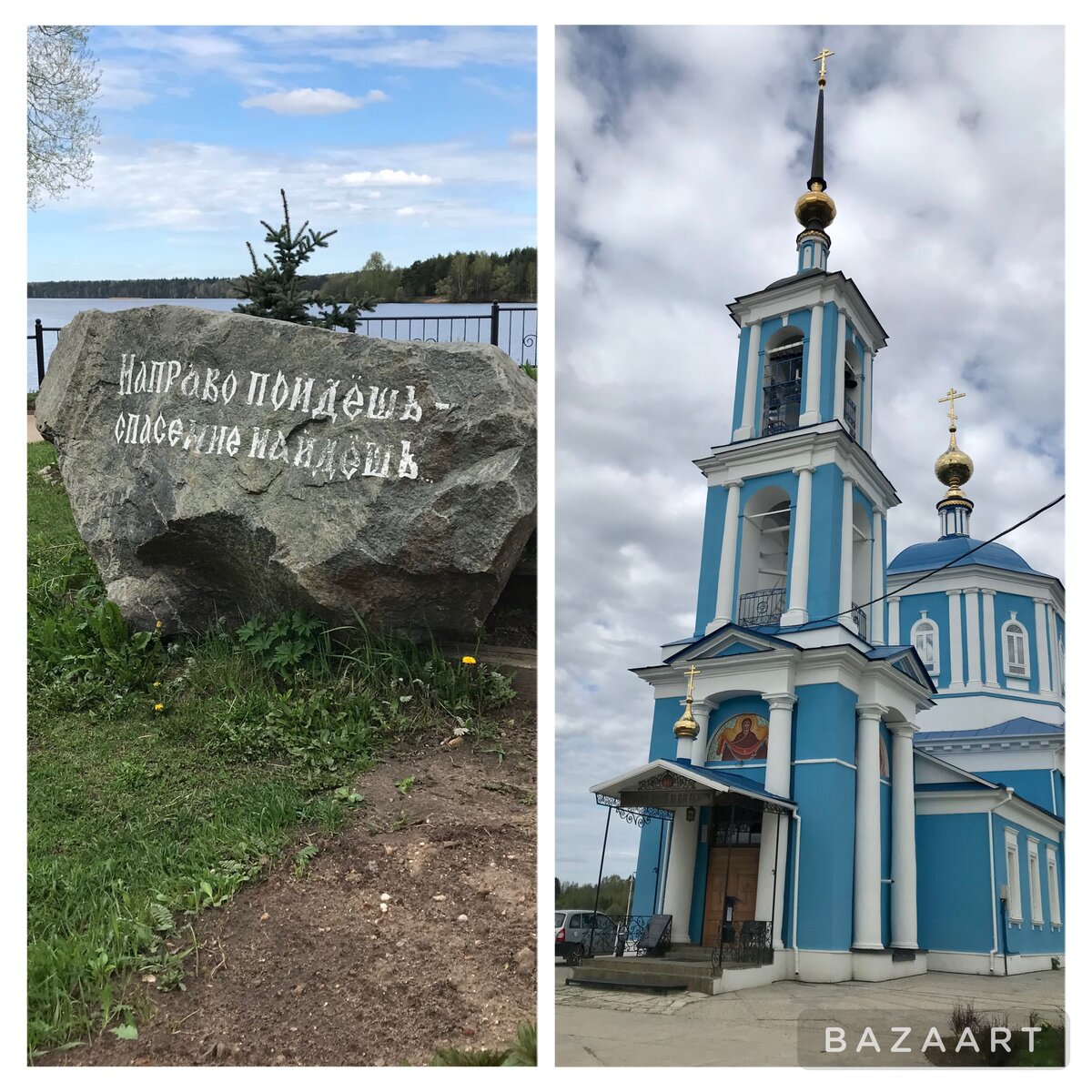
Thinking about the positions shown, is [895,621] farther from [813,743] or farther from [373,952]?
[373,952]

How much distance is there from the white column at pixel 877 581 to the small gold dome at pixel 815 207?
3.67 metres

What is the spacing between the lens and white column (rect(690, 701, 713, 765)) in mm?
10328

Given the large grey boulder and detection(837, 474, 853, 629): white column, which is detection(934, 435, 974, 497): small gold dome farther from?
the large grey boulder

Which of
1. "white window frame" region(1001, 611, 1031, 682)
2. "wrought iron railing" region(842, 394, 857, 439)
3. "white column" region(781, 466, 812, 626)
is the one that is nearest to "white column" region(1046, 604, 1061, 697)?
"white window frame" region(1001, 611, 1031, 682)

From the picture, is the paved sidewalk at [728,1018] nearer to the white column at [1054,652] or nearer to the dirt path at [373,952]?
the dirt path at [373,952]

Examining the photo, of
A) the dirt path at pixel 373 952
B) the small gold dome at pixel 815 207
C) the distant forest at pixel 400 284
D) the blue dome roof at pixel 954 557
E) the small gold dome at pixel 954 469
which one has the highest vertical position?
the small gold dome at pixel 815 207

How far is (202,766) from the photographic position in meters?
4.87

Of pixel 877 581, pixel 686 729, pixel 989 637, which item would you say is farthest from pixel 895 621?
pixel 686 729

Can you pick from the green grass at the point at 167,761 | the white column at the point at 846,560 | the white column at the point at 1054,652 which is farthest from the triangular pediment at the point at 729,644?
the white column at the point at 1054,652

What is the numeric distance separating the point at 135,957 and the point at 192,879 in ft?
1.37

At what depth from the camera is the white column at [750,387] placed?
11.8m

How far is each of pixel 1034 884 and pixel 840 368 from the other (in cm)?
640

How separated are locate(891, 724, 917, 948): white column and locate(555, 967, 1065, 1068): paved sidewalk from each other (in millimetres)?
2168

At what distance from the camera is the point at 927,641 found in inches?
677
